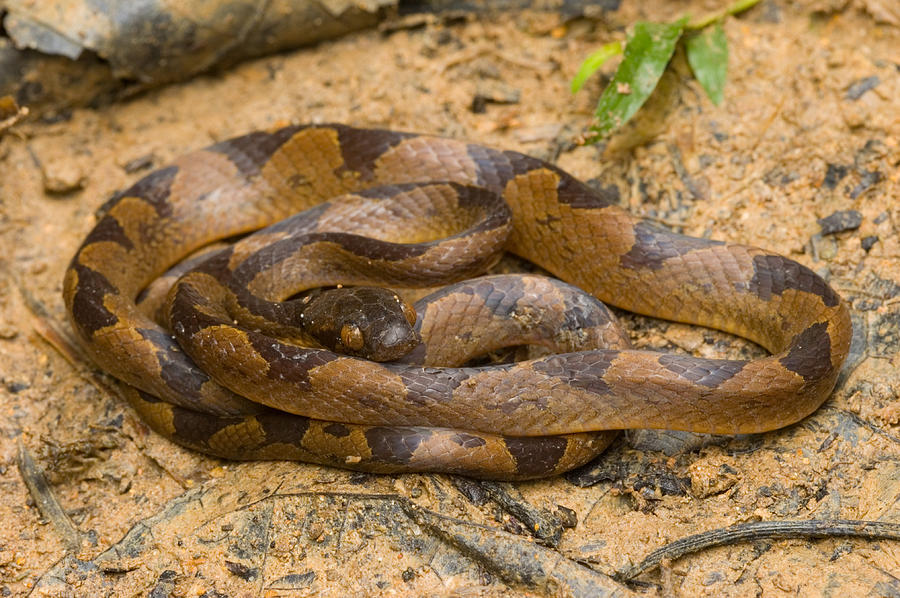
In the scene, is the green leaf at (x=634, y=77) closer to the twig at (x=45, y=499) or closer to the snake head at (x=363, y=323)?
the snake head at (x=363, y=323)

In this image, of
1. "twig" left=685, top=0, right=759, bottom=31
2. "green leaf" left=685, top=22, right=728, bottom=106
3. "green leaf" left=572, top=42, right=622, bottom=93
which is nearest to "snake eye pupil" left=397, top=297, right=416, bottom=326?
"green leaf" left=572, top=42, right=622, bottom=93

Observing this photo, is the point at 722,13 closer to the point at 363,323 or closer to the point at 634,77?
the point at 634,77

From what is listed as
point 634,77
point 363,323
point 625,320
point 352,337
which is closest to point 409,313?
point 363,323

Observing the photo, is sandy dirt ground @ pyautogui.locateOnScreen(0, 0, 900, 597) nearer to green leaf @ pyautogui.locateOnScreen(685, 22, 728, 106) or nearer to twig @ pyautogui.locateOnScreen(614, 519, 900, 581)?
twig @ pyautogui.locateOnScreen(614, 519, 900, 581)

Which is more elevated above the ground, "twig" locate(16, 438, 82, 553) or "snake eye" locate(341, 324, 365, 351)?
"snake eye" locate(341, 324, 365, 351)

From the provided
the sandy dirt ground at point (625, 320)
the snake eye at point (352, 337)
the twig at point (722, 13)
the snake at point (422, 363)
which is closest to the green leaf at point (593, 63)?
the sandy dirt ground at point (625, 320)

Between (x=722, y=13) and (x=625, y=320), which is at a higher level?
(x=722, y=13)
